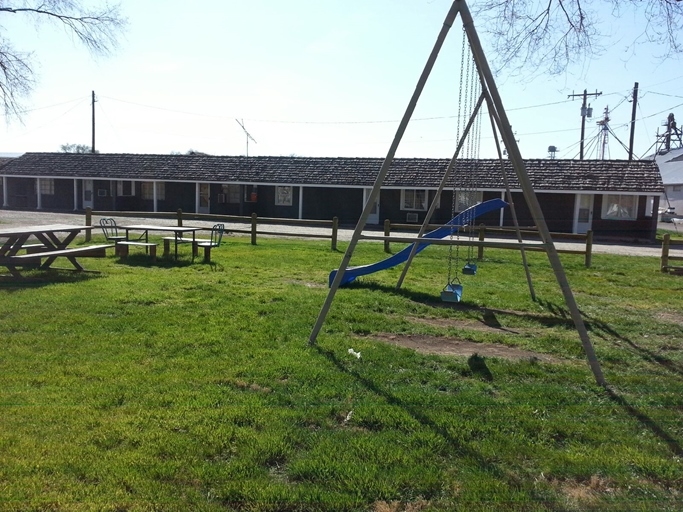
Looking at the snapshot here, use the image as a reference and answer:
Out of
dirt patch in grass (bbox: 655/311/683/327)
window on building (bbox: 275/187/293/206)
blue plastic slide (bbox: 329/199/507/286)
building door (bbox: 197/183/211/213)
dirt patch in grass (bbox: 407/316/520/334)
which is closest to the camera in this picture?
dirt patch in grass (bbox: 407/316/520/334)

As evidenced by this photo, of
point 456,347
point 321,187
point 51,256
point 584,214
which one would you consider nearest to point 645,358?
point 456,347

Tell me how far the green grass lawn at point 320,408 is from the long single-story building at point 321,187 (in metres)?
16.8

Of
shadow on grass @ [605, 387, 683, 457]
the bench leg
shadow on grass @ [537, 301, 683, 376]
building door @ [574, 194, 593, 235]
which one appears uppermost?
building door @ [574, 194, 593, 235]

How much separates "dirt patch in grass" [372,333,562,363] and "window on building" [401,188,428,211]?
79.8 feet

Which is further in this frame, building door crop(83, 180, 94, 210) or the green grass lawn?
building door crop(83, 180, 94, 210)

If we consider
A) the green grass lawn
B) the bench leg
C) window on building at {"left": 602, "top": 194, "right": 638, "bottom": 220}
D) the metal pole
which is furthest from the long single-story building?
the metal pole

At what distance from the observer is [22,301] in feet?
25.7

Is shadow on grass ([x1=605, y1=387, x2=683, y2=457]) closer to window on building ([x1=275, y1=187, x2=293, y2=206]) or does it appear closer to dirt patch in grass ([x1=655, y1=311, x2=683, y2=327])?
dirt patch in grass ([x1=655, y1=311, x2=683, y2=327])

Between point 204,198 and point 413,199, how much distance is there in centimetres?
1246

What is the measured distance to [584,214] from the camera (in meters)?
28.3

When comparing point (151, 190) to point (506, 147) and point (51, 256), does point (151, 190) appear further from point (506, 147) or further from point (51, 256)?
point (506, 147)

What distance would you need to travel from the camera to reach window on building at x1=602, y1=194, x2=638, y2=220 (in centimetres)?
2786

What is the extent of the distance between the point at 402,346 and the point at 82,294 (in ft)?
15.6

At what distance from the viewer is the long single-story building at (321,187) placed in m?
27.9
